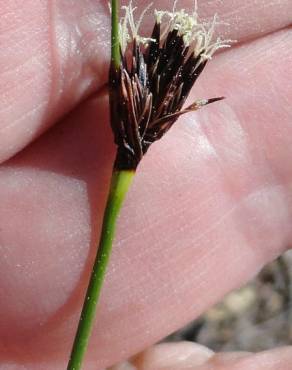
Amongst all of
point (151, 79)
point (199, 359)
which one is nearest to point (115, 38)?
point (151, 79)

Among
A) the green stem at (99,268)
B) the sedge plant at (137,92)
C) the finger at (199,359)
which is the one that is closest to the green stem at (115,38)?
the sedge plant at (137,92)

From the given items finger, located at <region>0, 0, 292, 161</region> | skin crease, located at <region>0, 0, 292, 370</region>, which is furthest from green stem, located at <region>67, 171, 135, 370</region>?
finger, located at <region>0, 0, 292, 161</region>

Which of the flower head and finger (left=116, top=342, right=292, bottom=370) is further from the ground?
the flower head

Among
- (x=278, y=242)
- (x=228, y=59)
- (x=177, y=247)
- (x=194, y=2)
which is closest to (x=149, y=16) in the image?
(x=194, y=2)

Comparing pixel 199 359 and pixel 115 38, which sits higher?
pixel 115 38

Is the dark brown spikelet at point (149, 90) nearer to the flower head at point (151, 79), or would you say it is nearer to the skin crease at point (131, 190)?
the flower head at point (151, 79)

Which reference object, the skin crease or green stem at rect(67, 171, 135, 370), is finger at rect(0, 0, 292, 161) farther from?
green stem at rect(67, 171, 135, 370)

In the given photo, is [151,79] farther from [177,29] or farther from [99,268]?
[99,268]
